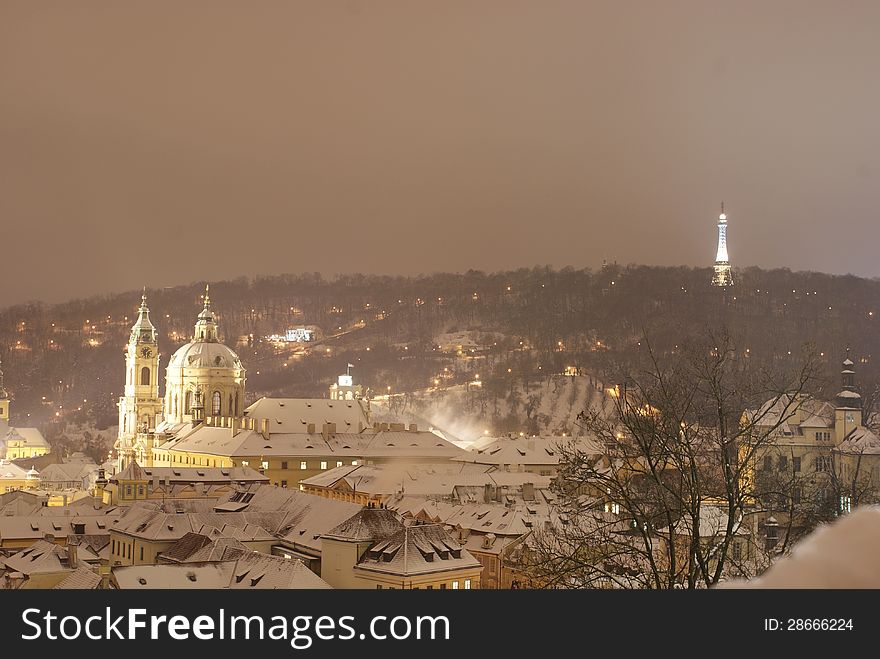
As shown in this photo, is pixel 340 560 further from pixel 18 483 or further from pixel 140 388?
pixel 140 388

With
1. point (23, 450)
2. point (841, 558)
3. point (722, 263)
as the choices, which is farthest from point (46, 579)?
point (722, 263)

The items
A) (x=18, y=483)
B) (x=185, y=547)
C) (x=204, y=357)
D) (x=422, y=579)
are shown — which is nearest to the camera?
(x=422, y=579)

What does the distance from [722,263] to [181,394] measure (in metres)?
65.9

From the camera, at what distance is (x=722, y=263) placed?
124562 millimetres

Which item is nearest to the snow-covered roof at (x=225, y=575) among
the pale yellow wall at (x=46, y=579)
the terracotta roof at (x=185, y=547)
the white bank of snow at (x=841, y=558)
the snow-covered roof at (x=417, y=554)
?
the snow-covered roof at (x=417, y=554)

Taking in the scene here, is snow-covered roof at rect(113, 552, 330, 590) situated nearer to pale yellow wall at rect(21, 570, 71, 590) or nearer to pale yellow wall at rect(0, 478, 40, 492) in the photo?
pale yellow wall at rect(21, 570, 71, 590)

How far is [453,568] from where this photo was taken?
33.1 m

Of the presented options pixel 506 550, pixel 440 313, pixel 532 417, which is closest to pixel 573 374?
pixel 532 417

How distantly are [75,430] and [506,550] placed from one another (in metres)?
87.3

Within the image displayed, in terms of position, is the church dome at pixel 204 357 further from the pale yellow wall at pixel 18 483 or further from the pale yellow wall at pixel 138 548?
the pale yellow wall at pixel 138 548

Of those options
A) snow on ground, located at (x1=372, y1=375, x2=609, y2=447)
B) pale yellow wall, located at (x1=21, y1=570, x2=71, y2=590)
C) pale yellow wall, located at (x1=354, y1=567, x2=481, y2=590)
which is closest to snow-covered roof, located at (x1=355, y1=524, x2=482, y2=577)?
pale yellow wall, located at (x1=354, y1=567, x2=481, y2=590)

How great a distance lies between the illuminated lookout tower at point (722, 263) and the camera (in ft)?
387

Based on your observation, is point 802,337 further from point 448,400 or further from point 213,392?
point 213,392
